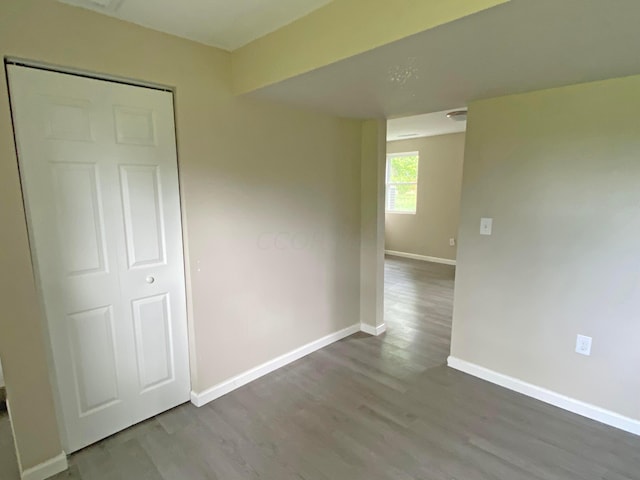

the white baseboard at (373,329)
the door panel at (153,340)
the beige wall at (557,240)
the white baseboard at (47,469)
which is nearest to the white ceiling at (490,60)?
the beige wall at (557,240)

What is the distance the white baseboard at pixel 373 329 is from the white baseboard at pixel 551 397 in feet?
2.56

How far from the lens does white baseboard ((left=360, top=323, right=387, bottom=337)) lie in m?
3.45

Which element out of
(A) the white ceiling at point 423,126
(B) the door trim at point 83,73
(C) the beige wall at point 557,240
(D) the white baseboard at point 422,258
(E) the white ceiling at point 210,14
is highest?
(A) the white ceiling at point 423,126

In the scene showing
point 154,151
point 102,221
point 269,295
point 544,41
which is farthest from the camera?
point 269,295

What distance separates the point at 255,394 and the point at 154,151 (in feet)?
5.82

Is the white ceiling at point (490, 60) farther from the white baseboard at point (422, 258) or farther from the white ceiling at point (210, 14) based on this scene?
the white baseboard at point (422, 258)

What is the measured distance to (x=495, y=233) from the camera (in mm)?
2484

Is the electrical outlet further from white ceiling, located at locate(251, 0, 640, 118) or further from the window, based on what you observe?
the window

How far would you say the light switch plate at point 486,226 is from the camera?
2.50 m

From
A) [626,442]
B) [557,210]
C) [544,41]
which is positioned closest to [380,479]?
[626,442]

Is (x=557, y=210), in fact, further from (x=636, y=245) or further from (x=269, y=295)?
(x=269, y=295)

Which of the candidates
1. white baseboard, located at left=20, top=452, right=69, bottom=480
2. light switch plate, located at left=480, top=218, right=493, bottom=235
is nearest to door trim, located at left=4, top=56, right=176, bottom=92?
white baseboard, located at left=20, top=452, right=69, bottom=480

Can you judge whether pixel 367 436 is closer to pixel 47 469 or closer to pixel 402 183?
pixel 47 469

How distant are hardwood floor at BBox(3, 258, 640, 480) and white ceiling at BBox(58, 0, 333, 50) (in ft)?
7.59
